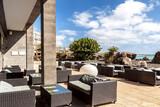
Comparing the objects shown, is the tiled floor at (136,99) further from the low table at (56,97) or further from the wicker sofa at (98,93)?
the low table at (56,97)

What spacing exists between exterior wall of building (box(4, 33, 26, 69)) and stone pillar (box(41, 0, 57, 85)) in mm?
7195

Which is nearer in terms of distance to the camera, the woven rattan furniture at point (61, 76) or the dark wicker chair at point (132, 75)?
the woven rattan furniture at point (61, 76)

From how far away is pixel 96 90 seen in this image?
432 centimetres

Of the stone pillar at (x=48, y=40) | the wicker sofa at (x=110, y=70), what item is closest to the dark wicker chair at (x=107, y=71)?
the wicker sofa at (x=110, y=70)

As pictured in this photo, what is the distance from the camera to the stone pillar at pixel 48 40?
4.68 meters

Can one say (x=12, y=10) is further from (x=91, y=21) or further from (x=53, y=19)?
(x=91, y=21)

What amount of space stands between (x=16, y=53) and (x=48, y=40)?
287 inches

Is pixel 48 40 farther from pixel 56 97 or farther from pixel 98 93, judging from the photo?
pixel 98 93

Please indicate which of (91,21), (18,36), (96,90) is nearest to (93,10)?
(91,21)

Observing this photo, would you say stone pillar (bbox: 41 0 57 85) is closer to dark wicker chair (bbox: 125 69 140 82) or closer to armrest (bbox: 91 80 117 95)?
armrest (bbox: 91 80 117 95)

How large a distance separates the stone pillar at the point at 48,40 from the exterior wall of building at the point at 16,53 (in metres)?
7.19

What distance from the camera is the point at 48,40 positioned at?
471cm

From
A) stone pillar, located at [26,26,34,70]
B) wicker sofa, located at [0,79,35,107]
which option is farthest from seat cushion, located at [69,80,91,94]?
stone pillar, located at [26,26,34,70]

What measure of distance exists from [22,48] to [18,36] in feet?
2.69
